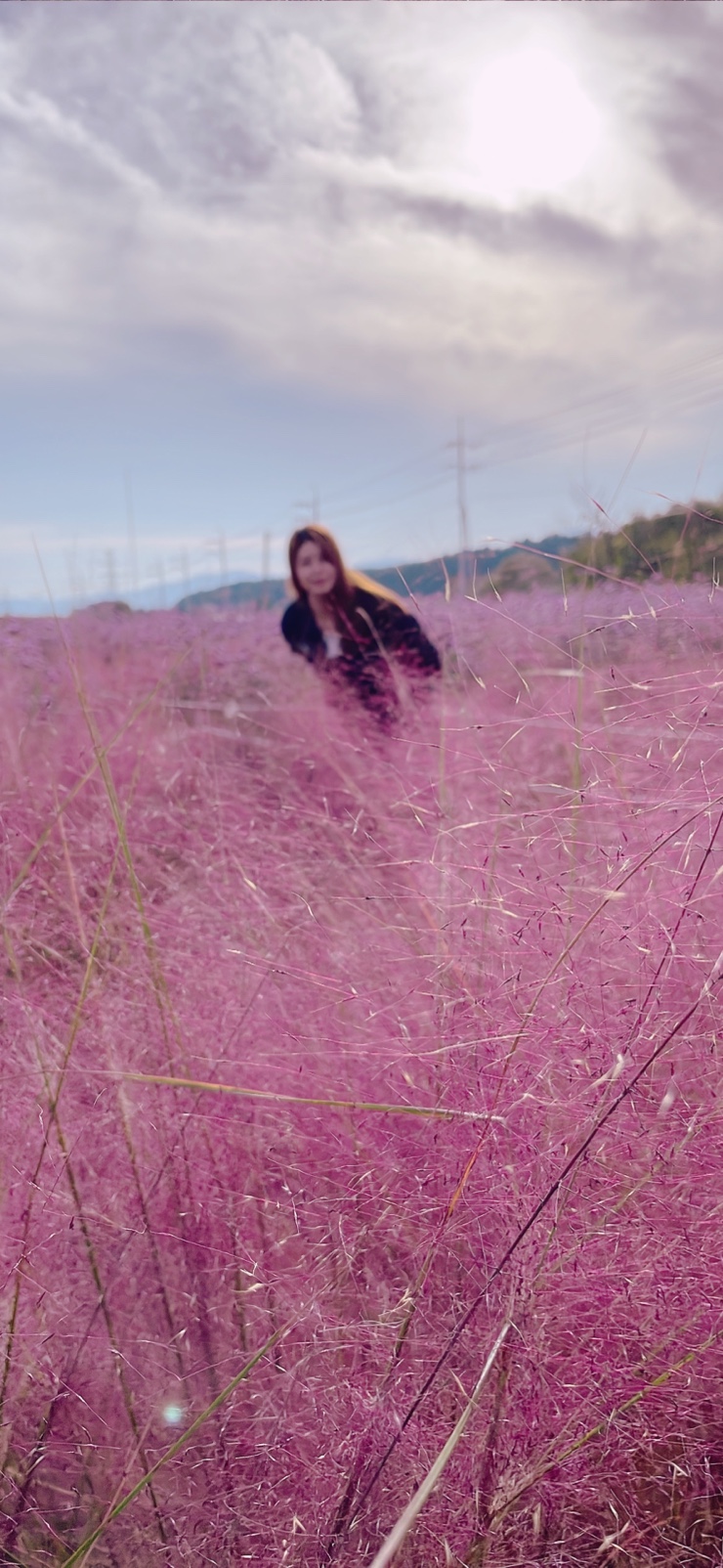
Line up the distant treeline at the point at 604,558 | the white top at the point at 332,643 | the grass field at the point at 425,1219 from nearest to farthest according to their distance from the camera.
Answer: the grass field at the point at 425,1219
the distant treeline at the point at 604,558
the white top at the point at 332,643

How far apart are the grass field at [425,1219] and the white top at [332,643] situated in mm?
1940

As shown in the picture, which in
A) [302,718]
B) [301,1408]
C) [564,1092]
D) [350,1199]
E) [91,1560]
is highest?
[302,718]

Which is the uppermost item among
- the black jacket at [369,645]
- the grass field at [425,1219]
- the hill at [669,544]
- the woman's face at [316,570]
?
the woman's face at [316,570]

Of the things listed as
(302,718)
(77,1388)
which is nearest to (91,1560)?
(77,1388)

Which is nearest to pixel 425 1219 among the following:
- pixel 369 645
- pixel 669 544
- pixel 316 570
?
pixel 669 544

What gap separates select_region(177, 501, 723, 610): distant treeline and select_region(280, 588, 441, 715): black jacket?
184 mm

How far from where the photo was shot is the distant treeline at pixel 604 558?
87 cm

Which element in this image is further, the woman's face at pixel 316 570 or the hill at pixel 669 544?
the woman's face at pixel 316 570

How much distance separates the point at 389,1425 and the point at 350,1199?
155mm

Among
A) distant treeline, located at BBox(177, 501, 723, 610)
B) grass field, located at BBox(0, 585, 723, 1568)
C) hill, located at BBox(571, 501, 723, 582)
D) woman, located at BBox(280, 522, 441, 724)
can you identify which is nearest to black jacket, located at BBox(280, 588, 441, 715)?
woman, located at BBox(280, 522, 441, 724)

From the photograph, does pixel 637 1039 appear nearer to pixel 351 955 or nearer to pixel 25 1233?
pixel 351 955

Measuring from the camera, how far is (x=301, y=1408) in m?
0.69

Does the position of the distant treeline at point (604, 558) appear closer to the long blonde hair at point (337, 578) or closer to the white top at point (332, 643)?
the long blonde hair at point (337, 578)

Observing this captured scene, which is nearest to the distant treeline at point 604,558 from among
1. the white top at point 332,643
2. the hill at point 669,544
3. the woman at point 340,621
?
the hill at point 669,544
